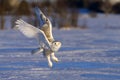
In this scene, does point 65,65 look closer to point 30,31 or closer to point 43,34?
point 43,34

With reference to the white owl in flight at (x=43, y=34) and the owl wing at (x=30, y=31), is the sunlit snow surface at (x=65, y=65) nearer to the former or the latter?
the white owl in flight at (x=43, y=34)

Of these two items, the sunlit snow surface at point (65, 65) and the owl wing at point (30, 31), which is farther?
the owl wing at point (30, 31)


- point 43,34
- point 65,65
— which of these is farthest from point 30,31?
point 65,65

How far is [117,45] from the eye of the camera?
17.0 meters

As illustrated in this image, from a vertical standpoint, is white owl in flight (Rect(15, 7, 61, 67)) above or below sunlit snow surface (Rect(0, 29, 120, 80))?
above

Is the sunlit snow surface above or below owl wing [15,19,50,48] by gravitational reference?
below

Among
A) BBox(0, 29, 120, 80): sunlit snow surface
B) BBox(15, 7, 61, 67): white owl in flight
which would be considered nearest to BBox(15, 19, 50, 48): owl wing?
BBox(15, 7, 61, 67): white owl in flight

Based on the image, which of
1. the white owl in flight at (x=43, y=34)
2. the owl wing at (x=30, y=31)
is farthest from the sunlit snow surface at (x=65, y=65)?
the owl wing at (x=30, y=31)

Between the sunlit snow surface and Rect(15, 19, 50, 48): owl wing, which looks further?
Rect(15, 19, 50, 48): owl wing

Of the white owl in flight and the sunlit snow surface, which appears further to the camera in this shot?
the white owl in flight

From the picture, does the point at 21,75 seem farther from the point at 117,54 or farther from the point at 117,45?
the point at 117,45

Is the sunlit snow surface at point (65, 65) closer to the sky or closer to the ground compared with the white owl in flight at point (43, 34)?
closer to the ground

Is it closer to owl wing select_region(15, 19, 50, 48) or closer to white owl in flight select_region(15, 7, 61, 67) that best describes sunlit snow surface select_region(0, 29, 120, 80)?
white owl in flight select_region(15, 7, 61, 67)

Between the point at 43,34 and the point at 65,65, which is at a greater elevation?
the point at 43,34
